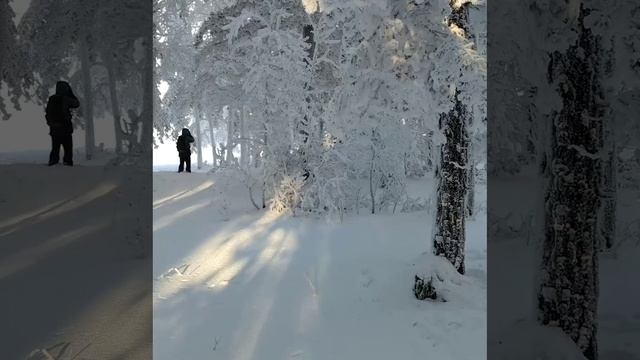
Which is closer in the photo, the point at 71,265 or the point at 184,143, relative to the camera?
the point at 71,265

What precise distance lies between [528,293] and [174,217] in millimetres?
9165

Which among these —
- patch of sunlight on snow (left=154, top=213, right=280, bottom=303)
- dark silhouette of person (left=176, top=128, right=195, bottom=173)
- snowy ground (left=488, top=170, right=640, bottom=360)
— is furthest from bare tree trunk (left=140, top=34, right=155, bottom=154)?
dark silhouette of person (left=176, top=128, right=195, bottom=173)

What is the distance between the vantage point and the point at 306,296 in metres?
5.65

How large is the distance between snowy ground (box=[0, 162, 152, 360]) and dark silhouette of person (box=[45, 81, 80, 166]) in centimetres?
5

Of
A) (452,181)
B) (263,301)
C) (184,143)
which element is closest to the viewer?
(263,301)

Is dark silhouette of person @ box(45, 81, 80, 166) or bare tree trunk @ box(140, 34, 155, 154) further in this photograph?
bare tree trunk @ box(140, 34, 155, 154)

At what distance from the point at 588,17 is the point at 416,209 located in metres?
9.28

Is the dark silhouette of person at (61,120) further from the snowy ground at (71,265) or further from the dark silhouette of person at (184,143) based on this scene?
the dark silhouette of person at (184,143)

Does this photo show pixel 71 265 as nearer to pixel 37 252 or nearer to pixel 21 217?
pixel 37 252

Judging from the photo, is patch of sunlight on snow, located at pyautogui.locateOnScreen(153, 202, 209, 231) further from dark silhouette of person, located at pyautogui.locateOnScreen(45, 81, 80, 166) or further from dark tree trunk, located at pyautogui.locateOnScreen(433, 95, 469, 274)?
dark silhouette of person, located at pyautogui.locateOnScreen(45, 81, 80, 166)

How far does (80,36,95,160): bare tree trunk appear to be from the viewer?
6.25 ft

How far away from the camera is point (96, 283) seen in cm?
191

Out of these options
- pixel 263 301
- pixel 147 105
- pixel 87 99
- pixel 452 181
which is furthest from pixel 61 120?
pixel 452 181

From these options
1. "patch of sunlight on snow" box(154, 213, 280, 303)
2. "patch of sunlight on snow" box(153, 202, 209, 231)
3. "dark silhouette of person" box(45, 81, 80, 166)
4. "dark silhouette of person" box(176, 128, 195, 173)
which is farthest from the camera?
"dark silhouette of person" box(176, 128, 195, 173)
